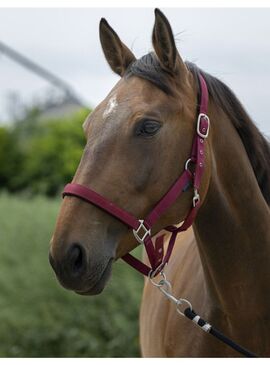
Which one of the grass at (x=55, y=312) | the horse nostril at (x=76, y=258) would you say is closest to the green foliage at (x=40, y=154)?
the grass at (x=55, y=312)

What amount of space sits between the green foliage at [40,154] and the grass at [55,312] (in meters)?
5.88

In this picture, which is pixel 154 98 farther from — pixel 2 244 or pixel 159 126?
pixel 2 244

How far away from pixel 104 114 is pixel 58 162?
40.3 feet

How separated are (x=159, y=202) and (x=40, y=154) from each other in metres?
12.7

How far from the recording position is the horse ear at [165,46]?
9.68 ft

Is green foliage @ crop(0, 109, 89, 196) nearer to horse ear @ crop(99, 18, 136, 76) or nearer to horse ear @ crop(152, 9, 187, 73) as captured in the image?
horse ear @ crop(99, 18, 136, 76)

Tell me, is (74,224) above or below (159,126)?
below

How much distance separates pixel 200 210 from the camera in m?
3.19

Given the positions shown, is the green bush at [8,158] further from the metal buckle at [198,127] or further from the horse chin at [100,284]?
the horse chin at [100,284]

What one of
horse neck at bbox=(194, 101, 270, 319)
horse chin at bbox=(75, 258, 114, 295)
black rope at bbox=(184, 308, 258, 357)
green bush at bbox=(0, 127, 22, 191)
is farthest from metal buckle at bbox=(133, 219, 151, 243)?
green bush at bbox=(0, 127, 22, 191)

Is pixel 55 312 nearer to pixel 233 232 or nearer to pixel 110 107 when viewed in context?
pixel 233 232

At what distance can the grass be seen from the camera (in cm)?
738

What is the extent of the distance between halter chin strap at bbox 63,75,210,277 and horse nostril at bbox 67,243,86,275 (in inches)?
7.2
